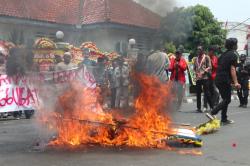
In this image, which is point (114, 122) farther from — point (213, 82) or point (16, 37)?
point (213, 82)

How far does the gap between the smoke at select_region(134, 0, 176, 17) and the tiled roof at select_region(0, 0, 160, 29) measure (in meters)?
0.13

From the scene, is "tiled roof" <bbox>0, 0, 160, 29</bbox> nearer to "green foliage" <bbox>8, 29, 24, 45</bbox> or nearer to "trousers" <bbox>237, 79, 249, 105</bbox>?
"green foliage" <bbox>8, 29, 24, 45</bbox>

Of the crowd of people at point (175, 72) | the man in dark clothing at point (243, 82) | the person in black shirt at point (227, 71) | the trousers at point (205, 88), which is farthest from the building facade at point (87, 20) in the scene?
the man in dark clothing at point (243, 82)

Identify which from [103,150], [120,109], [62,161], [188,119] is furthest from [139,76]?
[188,119]

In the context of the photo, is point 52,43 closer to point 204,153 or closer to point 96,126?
point 96,126

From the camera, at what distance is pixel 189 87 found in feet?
67.9

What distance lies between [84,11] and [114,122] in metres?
3.32

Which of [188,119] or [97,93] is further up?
[97,93]

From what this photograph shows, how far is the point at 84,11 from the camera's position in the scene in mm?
9273

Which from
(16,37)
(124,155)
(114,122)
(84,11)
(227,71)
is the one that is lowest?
(124,155)

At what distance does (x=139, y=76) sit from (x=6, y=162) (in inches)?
99.3

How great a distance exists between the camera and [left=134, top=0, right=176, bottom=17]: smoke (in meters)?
8.82

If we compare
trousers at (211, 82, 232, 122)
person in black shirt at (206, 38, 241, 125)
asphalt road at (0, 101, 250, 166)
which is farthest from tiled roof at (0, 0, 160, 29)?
asphalt road at (0, 101, 250, 166)

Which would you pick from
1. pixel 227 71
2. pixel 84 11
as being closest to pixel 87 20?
pixel 84 11
